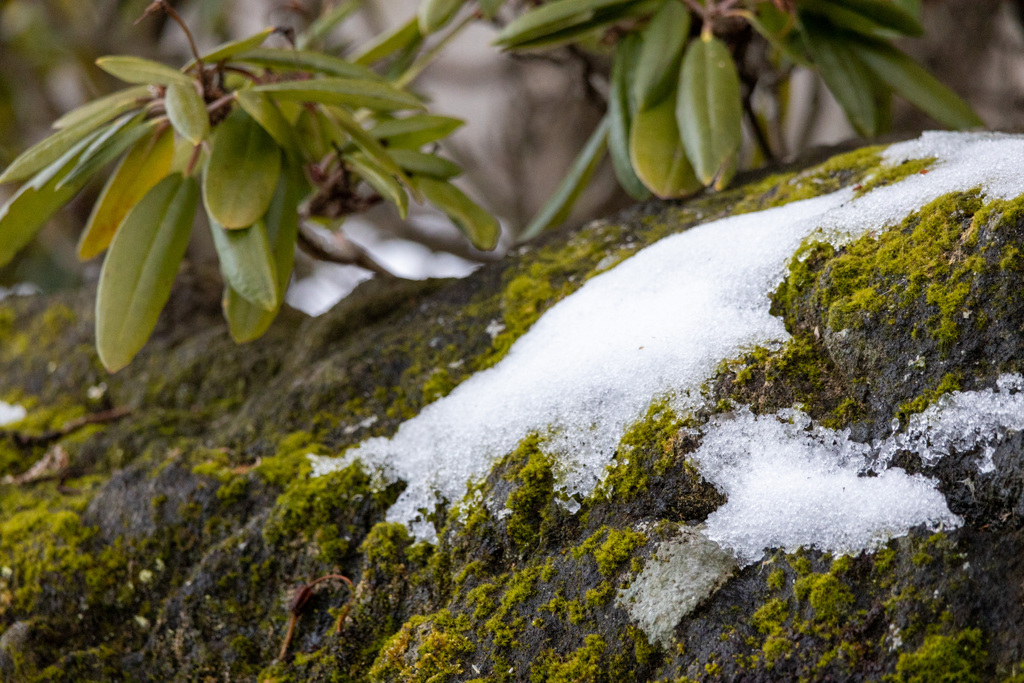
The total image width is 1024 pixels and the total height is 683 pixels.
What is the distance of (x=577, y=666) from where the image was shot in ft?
2.10

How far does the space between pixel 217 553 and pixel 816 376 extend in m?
0.70

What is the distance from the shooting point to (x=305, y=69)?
43.3 inches

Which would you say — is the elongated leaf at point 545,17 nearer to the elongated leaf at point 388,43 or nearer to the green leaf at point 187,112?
the elongated leaf at point 388,43

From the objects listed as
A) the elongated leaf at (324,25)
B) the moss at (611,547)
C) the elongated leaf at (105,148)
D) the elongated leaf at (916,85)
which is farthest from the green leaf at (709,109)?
the elongated leaf at (324,25)

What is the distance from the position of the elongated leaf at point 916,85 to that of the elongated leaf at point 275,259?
0.96 m

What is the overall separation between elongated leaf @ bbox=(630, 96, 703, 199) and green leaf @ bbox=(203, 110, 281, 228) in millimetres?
514

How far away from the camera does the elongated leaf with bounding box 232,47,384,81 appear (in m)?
1.06

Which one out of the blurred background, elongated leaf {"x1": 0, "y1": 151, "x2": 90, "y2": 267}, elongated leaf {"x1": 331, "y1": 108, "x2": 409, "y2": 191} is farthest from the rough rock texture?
the blurred background

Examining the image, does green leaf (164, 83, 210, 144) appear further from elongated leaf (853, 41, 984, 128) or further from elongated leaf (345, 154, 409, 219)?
elongated leaf (853, 41, 984, 128)

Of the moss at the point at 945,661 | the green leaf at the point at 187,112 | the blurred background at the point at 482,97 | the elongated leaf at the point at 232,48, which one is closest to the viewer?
the moss at the point at 945,661

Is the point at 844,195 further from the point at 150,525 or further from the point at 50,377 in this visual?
the point at 50,377

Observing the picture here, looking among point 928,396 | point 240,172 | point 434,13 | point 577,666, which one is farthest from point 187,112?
point 928,396

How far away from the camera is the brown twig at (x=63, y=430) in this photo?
120 cm

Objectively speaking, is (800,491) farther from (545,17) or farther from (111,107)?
(111,107)
